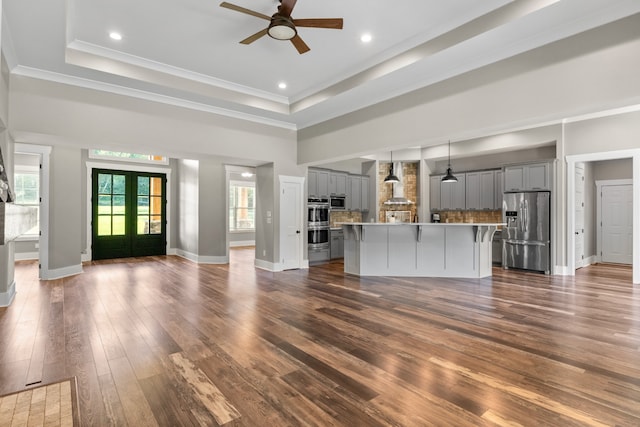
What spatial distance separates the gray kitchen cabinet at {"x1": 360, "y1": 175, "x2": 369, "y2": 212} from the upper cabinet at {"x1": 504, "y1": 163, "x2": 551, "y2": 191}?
11.5ft

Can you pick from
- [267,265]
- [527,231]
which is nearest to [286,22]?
[267,265]

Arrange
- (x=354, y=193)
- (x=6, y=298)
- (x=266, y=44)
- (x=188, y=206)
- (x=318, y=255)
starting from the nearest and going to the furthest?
1. (x=266, y=44)
2. (x=6, y=298)
3. (x=318, y=255)
4. (x=188, y=206)
5. (x=354, y=193)

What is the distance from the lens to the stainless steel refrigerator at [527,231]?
6.83 metres

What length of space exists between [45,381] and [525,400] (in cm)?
338

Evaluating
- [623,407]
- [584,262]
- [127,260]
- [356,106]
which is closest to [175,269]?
[127,260]

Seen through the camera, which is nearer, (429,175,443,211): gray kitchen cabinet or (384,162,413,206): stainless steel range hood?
(429,175,443,211): gray kitchen cabinet

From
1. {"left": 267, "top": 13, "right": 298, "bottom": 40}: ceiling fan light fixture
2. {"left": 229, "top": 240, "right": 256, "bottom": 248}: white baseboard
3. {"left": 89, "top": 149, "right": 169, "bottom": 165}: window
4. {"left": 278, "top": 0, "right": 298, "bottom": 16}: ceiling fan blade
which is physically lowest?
{"left": 229, "top": 240, "right": 256, "bottom": 248}: white baseboard

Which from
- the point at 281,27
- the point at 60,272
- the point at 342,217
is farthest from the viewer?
the point at 342,217

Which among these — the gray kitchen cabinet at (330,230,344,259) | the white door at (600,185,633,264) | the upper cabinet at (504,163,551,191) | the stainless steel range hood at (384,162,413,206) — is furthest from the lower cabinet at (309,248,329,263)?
the white door at (600,185,633,264)

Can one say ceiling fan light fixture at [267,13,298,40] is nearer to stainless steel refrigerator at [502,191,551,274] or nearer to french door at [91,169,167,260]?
stainless steel refrigerator at [502,191,551,274]

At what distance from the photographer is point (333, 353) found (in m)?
2.94

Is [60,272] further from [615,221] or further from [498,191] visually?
[615,221]

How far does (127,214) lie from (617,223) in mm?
12359

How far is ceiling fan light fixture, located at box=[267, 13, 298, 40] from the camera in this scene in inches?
129
